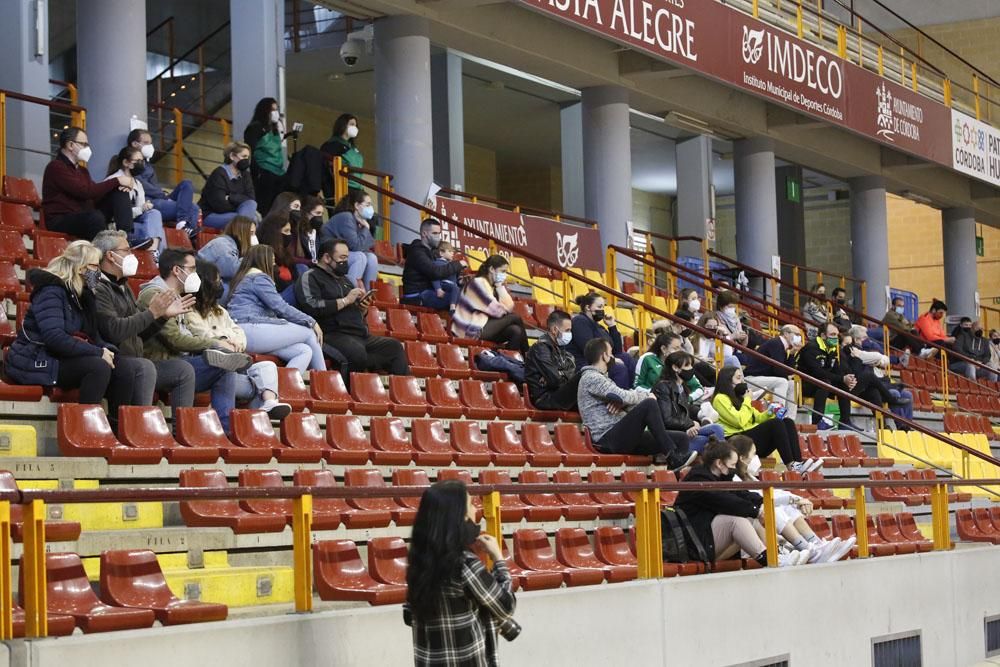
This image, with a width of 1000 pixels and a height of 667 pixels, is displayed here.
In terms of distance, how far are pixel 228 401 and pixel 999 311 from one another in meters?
23.0

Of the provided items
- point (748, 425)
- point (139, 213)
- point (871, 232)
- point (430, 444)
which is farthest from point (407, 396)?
point (871, 232)

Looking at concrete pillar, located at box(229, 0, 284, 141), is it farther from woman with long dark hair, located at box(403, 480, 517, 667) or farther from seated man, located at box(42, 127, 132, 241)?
woman with long dark hair, located at box(403, 480, 517, 667)

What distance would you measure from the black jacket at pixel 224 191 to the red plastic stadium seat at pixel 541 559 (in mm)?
5486

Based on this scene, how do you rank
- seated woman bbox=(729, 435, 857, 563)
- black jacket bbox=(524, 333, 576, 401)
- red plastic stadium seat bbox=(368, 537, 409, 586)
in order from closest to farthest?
red plastic stadium seat bbox=(368, 537, 409, 586), seated woman bbox=(729, 435, 857, 563), black jacket bbox=(524, 333, 576, 401)

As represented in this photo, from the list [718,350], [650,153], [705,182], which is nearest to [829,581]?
[718,350]

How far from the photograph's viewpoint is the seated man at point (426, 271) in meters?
12.1

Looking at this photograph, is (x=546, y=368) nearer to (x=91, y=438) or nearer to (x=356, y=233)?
(x=356, y=233)

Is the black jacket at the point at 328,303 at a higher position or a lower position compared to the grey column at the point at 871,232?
lower

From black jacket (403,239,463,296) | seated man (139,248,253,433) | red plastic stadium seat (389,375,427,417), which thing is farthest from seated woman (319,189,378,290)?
seated man (139,248,253,433)

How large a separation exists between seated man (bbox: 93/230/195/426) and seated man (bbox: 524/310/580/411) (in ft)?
12.2

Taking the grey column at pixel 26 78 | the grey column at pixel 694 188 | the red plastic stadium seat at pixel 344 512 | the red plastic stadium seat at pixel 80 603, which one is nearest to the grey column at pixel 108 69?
the grey column at pixel 26 78

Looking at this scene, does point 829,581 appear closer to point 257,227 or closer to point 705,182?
point 257,227

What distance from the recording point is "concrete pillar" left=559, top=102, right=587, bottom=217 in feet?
72.4

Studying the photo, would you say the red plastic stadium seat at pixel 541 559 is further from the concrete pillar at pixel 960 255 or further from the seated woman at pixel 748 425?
the concrete pillar at pixel 960 255
